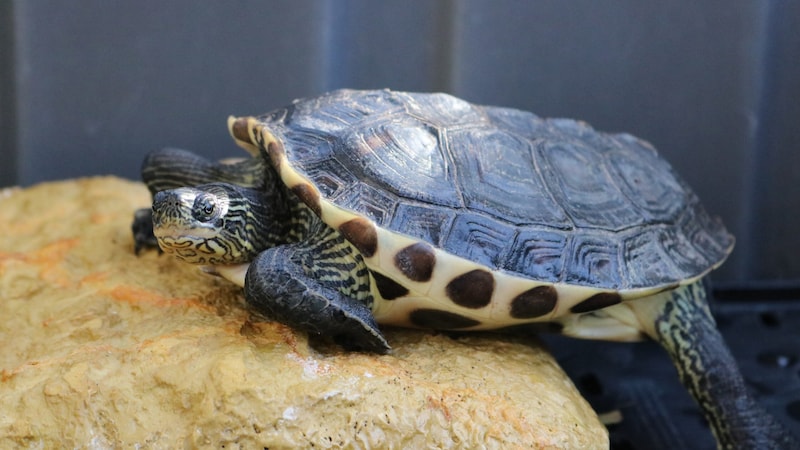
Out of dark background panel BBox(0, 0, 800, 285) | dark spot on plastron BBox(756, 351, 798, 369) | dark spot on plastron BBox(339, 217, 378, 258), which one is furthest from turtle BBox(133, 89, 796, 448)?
dark background panel BBox(0, 0, 800, 285)

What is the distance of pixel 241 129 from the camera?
2.40 meters

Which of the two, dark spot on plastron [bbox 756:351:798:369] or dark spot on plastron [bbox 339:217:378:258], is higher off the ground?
dark spot on plastron [bbox 339:217:378:258]

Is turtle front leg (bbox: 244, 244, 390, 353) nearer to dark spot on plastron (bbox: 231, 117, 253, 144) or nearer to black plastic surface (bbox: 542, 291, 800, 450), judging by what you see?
dark spot on plastron (bbox: 231, 117, 253, 144)

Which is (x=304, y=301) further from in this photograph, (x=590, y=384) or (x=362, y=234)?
(x=590, y=384)

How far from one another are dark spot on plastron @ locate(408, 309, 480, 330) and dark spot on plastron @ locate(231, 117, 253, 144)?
0.77 meters

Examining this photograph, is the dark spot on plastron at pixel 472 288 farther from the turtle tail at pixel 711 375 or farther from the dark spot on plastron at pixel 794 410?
the dark spot on plastron at pixel 794 410

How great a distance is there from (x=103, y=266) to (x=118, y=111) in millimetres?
1050

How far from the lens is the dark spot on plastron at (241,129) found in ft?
7.84

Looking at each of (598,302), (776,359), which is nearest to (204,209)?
(598,302)

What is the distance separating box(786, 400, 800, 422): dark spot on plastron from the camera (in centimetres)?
253

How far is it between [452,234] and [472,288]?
0.52 feet

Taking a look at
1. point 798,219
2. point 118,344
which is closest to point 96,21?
point 118,344

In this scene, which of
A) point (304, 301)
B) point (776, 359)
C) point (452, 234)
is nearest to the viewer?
point (304, 301)

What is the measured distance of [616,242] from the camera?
2275mm
